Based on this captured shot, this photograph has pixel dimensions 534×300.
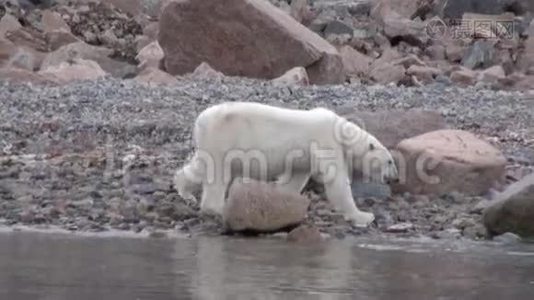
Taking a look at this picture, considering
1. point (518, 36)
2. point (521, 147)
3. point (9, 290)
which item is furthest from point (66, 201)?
point (518, 36)

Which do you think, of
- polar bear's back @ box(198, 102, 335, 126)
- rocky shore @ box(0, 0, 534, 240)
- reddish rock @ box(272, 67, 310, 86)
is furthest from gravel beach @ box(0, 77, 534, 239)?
polar bear's back @ box(198, 102, 335, 126)

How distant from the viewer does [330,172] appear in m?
10.5

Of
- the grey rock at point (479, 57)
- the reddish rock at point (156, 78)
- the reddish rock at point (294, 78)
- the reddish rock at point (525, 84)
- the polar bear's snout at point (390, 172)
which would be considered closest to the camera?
the polar bear's snout at point (390, 172)

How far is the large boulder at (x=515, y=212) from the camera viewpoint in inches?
384

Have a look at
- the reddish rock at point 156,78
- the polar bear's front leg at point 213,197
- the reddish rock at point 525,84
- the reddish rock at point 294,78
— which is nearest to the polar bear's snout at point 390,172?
the polar bear's front leg at point 213,197

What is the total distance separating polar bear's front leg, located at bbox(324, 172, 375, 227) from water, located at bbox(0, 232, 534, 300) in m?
0.75

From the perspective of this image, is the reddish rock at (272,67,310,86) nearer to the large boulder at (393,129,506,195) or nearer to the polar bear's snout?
the large boulder at (393,129,506,195)

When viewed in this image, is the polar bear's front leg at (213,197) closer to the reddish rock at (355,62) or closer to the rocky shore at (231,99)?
the rocky shore at (231,99)

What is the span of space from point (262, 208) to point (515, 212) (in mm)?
1865

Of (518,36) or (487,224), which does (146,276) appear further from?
(518,36)

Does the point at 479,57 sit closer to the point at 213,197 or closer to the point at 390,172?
the point at 390,172

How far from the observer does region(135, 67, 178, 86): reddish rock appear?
753 inches

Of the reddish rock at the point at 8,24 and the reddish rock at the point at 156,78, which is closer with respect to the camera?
the reddish rock at the point at 156,78

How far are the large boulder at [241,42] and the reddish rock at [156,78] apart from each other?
706mm
